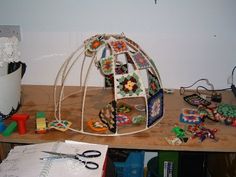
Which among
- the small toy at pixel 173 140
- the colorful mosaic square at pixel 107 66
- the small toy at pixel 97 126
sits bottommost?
the small toy at pixel 173 140

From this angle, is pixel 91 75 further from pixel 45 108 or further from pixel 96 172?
pixel 96 172

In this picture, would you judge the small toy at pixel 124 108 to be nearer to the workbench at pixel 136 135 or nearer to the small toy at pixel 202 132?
the workbench at pixel 136 135

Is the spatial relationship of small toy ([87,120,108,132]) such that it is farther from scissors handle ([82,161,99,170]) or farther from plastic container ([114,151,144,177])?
plastic container ([114,151,144,177])

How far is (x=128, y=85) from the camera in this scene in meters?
0.95

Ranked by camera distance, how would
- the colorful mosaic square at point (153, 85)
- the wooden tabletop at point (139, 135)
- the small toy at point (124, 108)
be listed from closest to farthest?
the wooden tabletop at point (139, 135), the colorful mosaic square at point (153, 85), the small toy at point (124, 108)

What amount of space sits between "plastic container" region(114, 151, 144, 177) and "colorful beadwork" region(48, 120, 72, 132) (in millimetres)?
467

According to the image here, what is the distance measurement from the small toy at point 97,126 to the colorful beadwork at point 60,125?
84 millimetres

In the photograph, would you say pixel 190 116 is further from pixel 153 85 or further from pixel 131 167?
pixel 131 167

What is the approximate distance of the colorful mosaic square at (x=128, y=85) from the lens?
944 millimetres

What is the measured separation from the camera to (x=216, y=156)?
4.82 ft

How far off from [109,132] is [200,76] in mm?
672

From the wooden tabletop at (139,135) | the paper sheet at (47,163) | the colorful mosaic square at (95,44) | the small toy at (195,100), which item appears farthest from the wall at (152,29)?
the paper sheet at (47,163)

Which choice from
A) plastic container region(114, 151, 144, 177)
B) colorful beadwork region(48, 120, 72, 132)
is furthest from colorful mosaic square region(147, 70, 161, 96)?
plastic container region(114, 151, 144, 177)

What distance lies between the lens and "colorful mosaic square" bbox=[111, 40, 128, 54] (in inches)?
38.0
